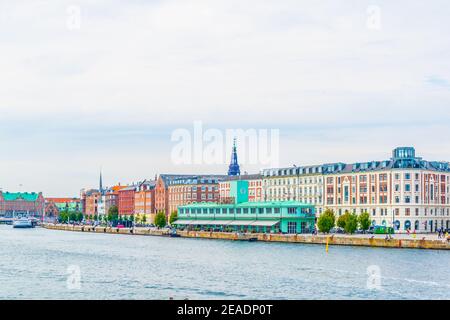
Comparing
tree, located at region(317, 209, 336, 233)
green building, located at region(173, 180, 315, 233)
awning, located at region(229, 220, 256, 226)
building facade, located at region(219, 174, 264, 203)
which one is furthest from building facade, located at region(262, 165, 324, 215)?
tree, located at region(317, 209, 336, 233)

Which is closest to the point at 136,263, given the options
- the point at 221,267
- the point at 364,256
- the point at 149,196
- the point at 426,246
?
→ the point at 221,267

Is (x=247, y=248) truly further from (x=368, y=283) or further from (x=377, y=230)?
(x=368, y=283)

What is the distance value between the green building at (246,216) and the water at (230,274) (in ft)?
100

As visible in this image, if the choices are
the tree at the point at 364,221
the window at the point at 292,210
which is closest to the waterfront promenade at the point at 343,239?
the tree at the point at 364,221

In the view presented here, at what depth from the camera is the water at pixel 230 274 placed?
1816 inches

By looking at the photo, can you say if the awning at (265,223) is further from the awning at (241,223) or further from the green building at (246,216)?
the awning at (241,223)

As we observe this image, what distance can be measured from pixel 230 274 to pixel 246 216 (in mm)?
65540

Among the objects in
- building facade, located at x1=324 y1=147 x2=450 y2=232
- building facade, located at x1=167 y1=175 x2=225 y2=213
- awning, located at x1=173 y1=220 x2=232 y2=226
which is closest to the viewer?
building facade, located at x1=324 y1=147 x2=450 y2=232

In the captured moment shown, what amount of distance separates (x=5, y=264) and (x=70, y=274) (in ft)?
42.8

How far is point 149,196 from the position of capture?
192250 millimetres

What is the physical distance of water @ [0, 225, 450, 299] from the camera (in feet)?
151

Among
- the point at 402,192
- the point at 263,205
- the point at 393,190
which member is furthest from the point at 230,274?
the point at 393,190

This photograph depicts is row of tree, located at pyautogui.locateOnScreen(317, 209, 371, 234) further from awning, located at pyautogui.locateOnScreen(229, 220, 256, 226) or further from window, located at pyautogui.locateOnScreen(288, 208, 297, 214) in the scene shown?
awning, located at pyautogui.locateOnScreen(229, 220, 256, 226)

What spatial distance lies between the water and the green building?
30.6 m
